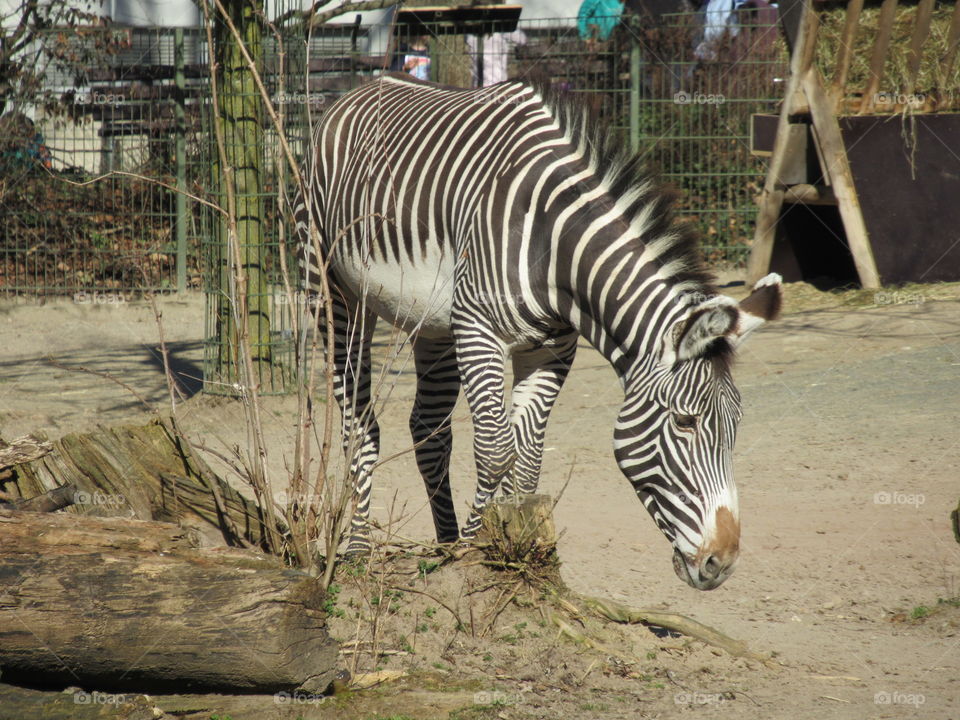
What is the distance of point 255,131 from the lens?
27.0 feet

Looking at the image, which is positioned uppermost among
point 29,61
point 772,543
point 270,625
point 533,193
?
point 29,61

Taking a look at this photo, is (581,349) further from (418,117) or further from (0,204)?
(0,204)

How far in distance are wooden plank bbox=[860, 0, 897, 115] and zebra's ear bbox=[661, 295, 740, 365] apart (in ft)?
25.1

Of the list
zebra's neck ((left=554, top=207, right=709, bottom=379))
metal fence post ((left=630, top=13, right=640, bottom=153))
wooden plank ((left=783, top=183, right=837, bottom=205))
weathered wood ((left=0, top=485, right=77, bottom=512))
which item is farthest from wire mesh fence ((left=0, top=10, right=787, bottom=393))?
zebra's neck ((left=554, top=207, right=709, bottom=379))

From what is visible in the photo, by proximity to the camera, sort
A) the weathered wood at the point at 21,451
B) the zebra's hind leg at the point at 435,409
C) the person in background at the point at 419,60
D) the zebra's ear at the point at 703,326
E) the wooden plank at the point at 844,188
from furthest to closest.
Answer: the person in background at the point at 419,60, the wooden plank at the point at 844,188, the zebra's hind leg at the point at 435,409, the weathered wood at the point at 21,451, the zebra's ear at the point at 703,326

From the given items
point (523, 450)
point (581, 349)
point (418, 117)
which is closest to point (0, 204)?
point (581, 349)

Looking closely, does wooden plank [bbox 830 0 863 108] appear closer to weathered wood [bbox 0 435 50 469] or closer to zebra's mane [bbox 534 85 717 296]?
zebra's mane [bbox 534 85 717 296]

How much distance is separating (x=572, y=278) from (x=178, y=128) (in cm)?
966

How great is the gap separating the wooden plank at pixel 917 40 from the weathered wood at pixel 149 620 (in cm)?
896

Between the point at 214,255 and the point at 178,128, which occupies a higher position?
the point at 178,128

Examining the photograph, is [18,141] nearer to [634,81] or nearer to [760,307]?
[634,81]

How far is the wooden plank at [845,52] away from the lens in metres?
9.99

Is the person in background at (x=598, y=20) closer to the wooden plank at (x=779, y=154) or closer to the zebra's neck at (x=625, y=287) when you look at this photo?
the wooden plank at (x=779, y=154)

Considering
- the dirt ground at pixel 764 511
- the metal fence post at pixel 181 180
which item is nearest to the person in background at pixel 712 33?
the dirt ground at pixel 764 511
